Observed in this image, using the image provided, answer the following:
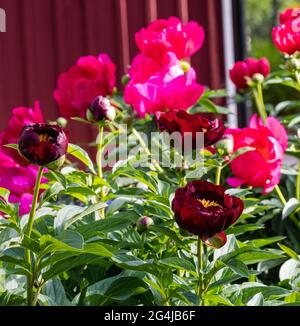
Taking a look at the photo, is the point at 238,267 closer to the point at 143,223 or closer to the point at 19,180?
the point at 143,223

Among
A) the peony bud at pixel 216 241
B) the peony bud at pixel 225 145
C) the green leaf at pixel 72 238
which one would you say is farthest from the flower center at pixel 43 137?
the peony bud at pixel 225 145

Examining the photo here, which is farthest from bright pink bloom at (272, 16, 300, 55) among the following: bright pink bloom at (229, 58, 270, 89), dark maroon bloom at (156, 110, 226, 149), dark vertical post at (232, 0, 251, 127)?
dark vertical post at (232, 0, 251, 127)

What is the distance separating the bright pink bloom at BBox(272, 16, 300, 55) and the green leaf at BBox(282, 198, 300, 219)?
0.28m

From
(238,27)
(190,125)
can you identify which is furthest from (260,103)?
(238,27)

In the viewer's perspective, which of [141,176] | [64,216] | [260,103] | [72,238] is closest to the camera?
[72,238]

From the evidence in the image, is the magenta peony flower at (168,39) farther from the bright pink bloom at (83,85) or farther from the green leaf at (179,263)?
the green leaf at (179,263)

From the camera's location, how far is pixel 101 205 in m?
0.93

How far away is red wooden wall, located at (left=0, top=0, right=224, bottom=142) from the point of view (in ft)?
13.5

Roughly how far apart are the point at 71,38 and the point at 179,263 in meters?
3.44

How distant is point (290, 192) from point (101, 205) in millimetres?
666

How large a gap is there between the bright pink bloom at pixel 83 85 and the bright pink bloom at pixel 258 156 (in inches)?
11.7

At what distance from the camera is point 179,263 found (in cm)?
90

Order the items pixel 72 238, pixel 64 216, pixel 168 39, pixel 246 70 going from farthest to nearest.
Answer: pixel 246 70 < pixel 168 39 < pixel 64 216 < pixel 72 238

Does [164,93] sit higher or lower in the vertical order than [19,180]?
higher
